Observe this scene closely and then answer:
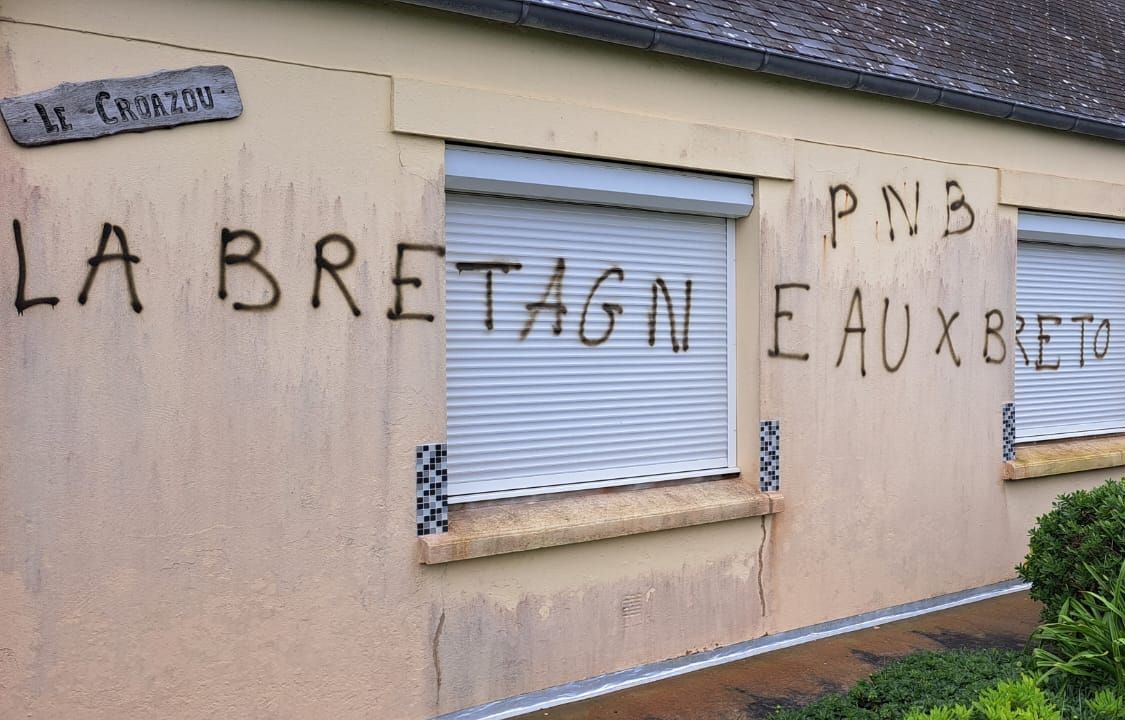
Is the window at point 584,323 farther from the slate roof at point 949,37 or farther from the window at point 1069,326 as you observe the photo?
the window at point 1069,326

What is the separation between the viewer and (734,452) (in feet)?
20.4

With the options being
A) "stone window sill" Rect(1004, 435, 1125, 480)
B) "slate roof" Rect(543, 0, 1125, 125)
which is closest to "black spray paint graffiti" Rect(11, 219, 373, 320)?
"slate roof" Rect(543, 0, 1125, 125)

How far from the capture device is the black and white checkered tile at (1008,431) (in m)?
7.45

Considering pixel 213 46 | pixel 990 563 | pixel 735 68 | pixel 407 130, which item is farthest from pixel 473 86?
pixel 990 563

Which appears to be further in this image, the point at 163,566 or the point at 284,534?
the point at 284,534

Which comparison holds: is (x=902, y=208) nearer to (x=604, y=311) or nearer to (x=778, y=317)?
(x=778, y=317)

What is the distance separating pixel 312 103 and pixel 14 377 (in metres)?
1.80

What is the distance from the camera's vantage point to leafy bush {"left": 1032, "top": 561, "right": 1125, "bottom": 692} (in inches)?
167

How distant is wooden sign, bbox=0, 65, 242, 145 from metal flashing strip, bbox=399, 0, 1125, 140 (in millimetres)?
1098

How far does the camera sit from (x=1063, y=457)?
780cm

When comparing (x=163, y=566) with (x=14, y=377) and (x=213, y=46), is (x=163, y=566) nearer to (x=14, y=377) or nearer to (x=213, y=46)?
(x=14, y=377)

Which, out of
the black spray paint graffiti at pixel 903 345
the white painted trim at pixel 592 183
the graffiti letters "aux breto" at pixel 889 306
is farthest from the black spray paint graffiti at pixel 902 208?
the white painted trim at pixel 592 183

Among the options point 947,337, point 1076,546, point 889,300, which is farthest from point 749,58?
point 1076,546

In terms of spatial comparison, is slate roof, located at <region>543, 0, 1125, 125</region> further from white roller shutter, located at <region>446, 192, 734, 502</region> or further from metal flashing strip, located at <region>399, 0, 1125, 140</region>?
white roller shutter, located at <region>446, 192, 734, 502</region>
